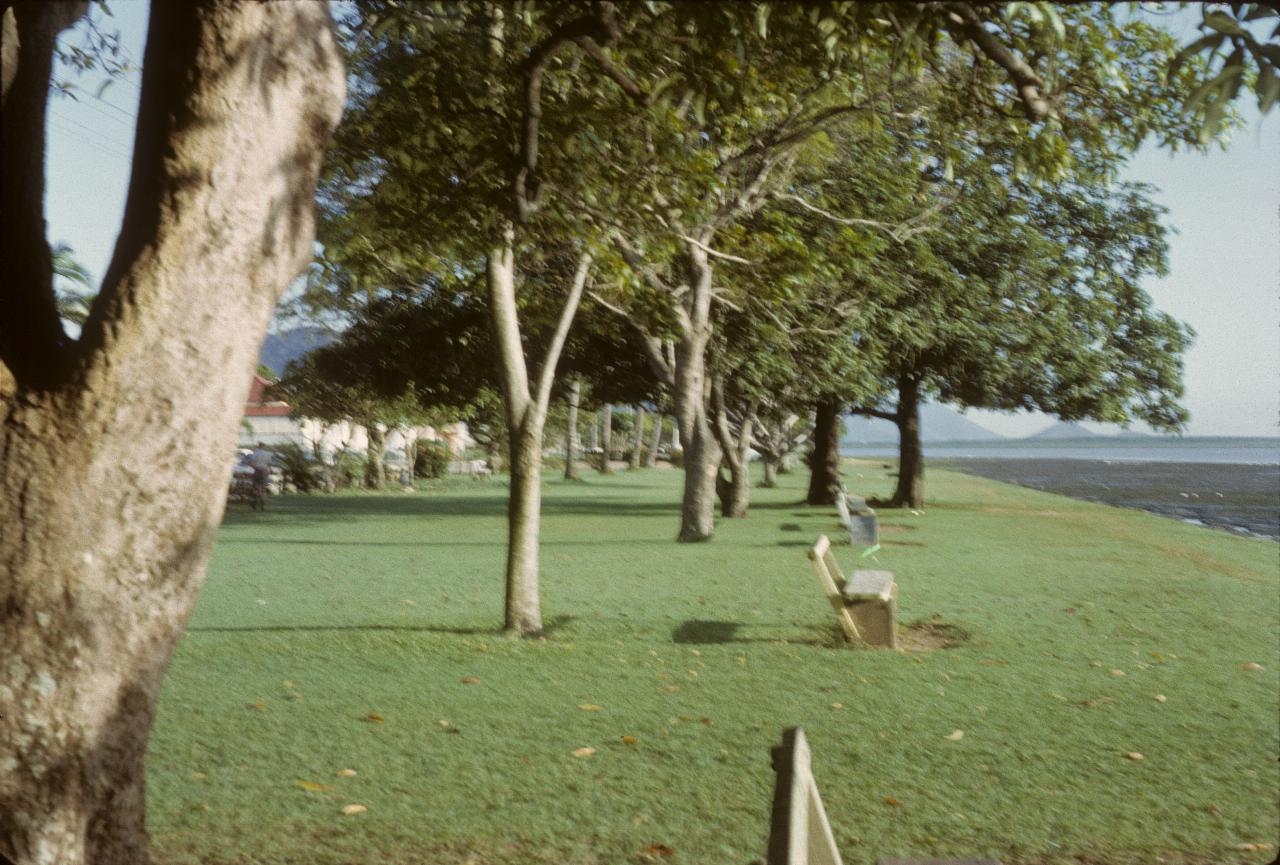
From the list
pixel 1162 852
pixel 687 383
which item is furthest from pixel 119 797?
pixel 687 383

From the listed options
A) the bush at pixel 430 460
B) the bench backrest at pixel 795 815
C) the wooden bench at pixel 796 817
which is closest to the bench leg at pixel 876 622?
the wooden bench at pixel 796 817

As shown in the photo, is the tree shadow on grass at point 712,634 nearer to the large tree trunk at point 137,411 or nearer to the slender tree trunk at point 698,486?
the large tree trunk at point 137,411

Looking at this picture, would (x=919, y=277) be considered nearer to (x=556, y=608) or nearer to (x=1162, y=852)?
(x=556, y=608)

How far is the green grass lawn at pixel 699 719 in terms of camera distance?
19.1 feet

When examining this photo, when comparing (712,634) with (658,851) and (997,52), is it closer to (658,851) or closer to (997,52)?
(658,851)

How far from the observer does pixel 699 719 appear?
8297 mm

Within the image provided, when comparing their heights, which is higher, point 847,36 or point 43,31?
point 847,36

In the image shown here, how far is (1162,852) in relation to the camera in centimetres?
553

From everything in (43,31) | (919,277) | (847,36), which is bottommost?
(43,31)

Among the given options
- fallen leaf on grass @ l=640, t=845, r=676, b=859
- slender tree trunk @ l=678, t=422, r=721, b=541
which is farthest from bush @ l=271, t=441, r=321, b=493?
fallen leaf on grass @ l=640, t=845, r=676, b=859

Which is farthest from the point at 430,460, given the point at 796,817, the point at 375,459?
the point at 796,817

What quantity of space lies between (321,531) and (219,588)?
10715 millimetres

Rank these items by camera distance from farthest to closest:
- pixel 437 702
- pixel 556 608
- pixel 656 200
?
1. pixel 556 608
2. pixel 656 200
3. pixel 437 702

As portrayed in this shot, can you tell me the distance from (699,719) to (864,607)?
320 cm
